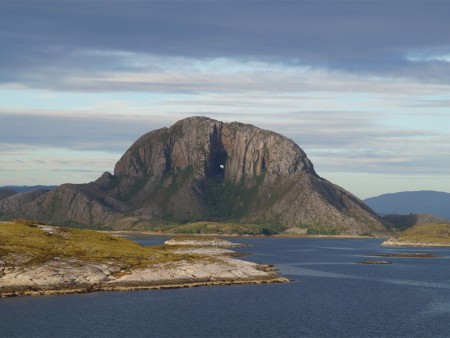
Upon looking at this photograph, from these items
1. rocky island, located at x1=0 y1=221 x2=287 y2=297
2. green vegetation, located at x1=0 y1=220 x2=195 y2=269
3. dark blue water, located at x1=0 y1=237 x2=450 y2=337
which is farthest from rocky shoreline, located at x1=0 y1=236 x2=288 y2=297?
dark blue water, located at x1=0 y1=237 x2=450 y2=337

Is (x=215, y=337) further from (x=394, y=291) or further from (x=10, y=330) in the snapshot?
(x=394, y=291)

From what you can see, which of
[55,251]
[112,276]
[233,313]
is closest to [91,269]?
[112,276]

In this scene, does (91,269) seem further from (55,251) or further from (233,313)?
(233,313)

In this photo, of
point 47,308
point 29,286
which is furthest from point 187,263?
point 47,308

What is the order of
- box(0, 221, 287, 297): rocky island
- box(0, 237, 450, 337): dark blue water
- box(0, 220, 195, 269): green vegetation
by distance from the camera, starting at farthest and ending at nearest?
box(0, 220, 195, 269): green vegetation
box(0, 221, 287, 297): rocky island
box(0, 237, 450, 337): dark blue water

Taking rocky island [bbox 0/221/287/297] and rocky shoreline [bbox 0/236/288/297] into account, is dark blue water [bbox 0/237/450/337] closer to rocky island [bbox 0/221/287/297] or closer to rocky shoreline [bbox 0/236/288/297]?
rocky shoreline [bbox 0/236/288/297]

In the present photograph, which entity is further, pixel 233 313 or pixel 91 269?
pixel 91 269

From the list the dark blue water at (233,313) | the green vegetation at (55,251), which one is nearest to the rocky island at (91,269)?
the green vegetation at (55,251)

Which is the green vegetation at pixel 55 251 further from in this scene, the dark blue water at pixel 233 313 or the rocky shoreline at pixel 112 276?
the dark blue water at pixel 233 313
